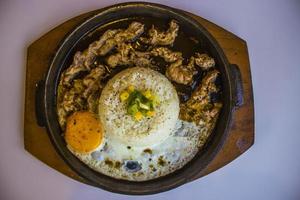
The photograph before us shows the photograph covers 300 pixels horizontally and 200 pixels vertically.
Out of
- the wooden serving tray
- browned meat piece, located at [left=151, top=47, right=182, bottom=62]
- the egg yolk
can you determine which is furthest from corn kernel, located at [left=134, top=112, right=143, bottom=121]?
the wooden serving tray

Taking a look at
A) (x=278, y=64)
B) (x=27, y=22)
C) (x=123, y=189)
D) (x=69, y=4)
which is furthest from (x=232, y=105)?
(x=27, y=22)

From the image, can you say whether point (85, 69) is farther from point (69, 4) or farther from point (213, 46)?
point (213, 46)

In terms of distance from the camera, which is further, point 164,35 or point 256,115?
point 256,115

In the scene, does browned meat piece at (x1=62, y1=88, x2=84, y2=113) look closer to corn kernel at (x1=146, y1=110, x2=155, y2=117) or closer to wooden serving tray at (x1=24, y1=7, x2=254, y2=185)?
wooden serving tray at (x1=24, y1=7, x2=254, y2=185)

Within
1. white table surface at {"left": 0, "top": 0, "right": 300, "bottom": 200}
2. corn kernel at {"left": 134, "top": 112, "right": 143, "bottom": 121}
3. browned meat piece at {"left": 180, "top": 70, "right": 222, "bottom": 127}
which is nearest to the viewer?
corn kernel at {"left": 134, "top": 112, "right": 143, "bottom": 121}

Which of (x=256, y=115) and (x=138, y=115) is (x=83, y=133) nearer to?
(x=138, y=115)

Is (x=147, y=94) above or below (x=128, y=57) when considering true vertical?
below

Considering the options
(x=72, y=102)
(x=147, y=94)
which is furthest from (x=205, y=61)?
(x=72, y=102)
